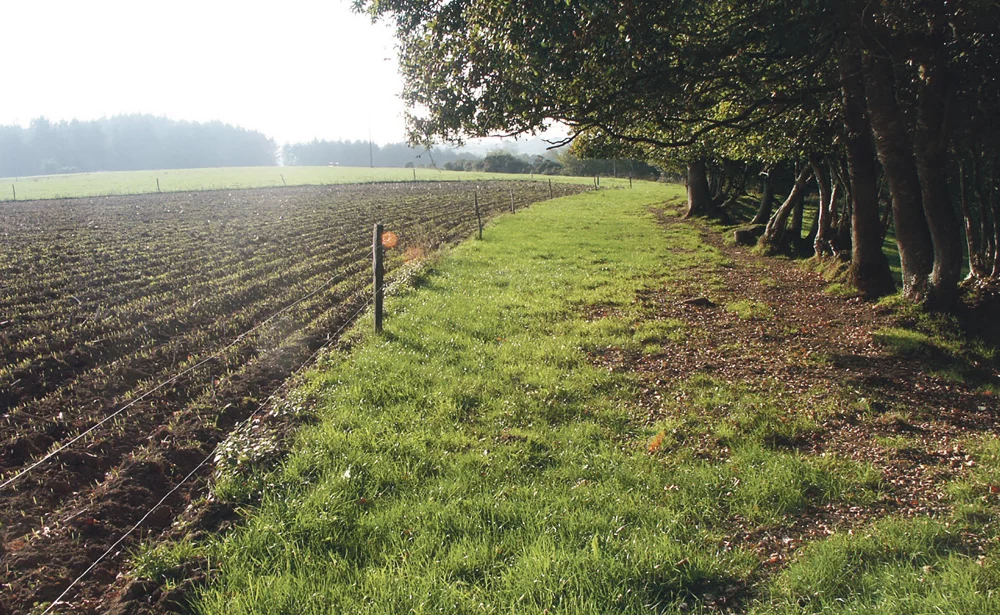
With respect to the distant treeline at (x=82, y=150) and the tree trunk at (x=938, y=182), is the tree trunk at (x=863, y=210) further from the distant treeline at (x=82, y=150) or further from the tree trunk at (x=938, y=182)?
the distant treeline at (x=82, y=150)

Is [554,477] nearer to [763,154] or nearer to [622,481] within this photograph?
[622,481]

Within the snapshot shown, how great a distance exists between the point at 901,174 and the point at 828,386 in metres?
5.09

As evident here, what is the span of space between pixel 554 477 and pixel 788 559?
2050 millimetres

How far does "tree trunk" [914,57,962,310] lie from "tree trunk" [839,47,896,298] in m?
1.95

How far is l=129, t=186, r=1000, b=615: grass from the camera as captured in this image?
368cm

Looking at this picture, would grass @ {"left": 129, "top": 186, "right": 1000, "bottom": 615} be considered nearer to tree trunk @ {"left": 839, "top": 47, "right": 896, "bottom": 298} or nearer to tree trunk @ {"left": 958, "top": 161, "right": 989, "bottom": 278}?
tree trunk @ {"left": 839, "top": 47, "right": 896, "bottom": 298}

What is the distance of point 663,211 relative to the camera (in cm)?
3938

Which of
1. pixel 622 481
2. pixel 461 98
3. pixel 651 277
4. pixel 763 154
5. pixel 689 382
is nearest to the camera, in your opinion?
pixel 622 481

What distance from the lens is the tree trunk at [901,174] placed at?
9312 millimetres

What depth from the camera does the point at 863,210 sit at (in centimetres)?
1184

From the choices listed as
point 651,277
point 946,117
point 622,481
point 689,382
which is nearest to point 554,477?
point 622,481

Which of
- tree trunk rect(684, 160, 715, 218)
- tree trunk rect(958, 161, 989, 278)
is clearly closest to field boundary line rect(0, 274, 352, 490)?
tree trunk rect(958, 161, 989, 278)

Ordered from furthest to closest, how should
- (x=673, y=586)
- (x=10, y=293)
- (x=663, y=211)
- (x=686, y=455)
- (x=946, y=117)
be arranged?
(x=663, y=211), (x=10, y=293), (x=946, y=117), (x=686, y=455), (x=673, y=586)

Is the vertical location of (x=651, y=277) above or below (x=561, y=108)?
below
